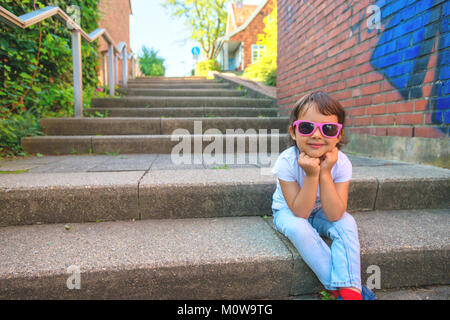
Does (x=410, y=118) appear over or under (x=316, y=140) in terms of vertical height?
over

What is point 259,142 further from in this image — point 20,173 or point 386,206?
point 20,173

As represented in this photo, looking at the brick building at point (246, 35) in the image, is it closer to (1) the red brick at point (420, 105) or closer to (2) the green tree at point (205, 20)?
(2) the green tree at point (205, 20)

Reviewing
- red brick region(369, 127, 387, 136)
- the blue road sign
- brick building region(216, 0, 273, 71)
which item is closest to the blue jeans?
red brick region(369, 127, 387, 136)

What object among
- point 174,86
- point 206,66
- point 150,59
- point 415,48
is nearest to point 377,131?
point 415,48

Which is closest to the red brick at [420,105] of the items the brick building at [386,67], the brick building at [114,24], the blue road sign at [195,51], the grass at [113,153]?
the brick building at [386,67]

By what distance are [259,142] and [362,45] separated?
1245 mm

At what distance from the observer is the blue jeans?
0.95 metres

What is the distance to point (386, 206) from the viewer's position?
1.48m

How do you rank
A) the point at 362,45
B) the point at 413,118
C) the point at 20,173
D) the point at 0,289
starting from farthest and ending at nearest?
the point at 362,45, the point at 413,118, the point at 20,173, the point at 0,289

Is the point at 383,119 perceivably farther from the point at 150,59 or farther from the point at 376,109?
the point at 150,59

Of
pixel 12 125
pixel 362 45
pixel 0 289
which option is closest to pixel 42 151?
pixel 12 125

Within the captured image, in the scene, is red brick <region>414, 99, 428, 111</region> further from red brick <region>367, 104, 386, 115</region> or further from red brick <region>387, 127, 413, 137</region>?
red brick <region>367, 104, 386, 115</region>

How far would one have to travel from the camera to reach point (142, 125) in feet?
9.32

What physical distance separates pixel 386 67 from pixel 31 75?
3.53 metres
